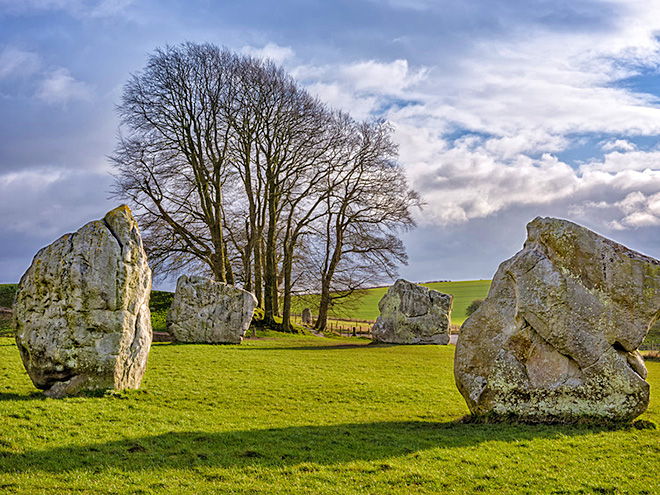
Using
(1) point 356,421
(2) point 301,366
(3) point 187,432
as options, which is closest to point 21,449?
(3) point 187,432

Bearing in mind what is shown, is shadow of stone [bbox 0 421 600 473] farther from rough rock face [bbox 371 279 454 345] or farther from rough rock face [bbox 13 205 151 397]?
rough rock face [bbox 371 279 454 345]

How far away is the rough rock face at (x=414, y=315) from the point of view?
99.9ft

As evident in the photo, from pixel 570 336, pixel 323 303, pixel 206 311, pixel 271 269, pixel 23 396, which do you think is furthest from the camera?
pixel 323 303

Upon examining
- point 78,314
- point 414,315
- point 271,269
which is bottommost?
point 414,315

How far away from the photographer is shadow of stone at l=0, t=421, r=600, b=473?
725cm

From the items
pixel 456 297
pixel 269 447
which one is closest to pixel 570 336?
pixel 269 447

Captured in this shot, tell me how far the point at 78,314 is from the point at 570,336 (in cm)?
982

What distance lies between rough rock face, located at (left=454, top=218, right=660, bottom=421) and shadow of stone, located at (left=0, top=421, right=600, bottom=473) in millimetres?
→ 603

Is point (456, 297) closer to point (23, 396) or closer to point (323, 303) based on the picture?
point (323, 303)

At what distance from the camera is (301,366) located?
18.5 meters

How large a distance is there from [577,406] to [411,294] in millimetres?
20471

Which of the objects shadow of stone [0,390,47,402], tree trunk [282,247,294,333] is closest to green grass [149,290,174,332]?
tree trunk [282,247,294,333]

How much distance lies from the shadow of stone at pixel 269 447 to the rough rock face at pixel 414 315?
66.9ft

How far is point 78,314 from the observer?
11.1 meters
